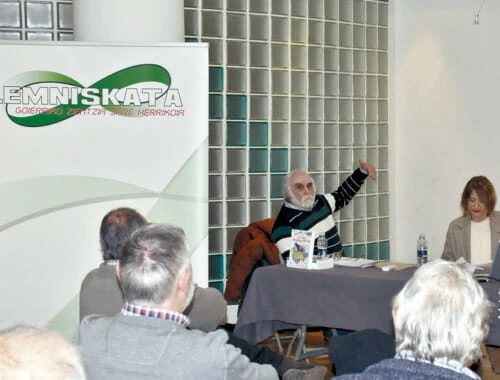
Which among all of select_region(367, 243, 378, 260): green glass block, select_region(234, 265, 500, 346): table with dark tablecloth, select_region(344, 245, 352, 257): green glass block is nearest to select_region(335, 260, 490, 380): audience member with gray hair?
select_region(234, 265, 500, 346): table with dark tablecloth

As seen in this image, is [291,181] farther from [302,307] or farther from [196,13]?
[196,13]

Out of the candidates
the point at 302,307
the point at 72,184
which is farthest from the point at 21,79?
the point at 302,307

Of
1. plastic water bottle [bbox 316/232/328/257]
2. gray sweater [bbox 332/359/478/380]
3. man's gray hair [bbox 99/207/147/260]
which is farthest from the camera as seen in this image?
plastic water bottle [bbox 316/232/328/257]

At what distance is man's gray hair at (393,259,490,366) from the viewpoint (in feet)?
6.09

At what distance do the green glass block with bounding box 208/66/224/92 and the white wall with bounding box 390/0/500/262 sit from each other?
5.69 feet

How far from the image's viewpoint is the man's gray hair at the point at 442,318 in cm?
186

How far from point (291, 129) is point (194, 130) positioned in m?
1.72

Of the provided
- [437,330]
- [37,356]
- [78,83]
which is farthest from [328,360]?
[37,356]

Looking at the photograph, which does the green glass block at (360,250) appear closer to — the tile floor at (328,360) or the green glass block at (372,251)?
the green glass block at (372,251)

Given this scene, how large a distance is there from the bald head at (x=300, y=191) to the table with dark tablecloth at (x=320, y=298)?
0.68 m

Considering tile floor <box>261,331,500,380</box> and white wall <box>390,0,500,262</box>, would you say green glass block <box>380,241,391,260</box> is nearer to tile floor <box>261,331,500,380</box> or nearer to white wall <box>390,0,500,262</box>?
white wall <box>390,0,500,262</box>

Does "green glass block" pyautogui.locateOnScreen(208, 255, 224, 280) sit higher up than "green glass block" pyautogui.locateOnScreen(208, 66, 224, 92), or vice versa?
"green glass block" pyautogui.locateOnScreen(208, 66, 224, 92)

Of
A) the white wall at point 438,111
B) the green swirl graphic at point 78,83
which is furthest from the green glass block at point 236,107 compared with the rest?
the white wall at point 438,111

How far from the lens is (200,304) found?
3.11 metres
